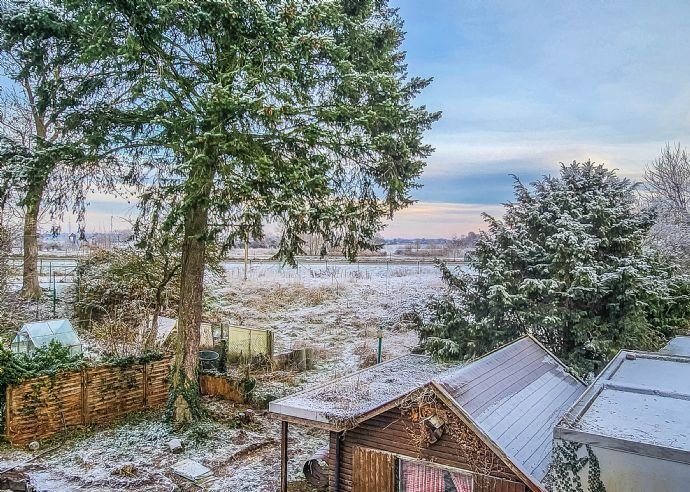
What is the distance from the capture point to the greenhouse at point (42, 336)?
38.0ft

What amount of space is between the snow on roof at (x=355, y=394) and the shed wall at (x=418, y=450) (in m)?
0.38

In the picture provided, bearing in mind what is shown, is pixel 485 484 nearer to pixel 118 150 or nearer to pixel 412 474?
pixel 412 474

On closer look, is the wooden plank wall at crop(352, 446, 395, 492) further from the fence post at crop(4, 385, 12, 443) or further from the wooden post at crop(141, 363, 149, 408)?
the fence post at crop(4, 385, 12, 443)

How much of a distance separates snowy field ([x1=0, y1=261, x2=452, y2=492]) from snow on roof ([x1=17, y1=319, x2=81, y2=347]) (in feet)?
10.6

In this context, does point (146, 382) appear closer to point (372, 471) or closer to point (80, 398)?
point (80, 398)

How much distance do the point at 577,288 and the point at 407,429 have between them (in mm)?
6487

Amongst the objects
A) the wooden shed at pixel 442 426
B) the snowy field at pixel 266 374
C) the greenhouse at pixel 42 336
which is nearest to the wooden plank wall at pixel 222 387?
the snowy field at pixel 266 374

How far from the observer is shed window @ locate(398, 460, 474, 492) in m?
6.13

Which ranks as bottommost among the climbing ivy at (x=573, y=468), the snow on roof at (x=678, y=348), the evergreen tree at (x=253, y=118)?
the snow on roof at (x=678, y=348)

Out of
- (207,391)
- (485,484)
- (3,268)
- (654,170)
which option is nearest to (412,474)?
(485,484)

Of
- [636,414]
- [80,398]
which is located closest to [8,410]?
[80,398]

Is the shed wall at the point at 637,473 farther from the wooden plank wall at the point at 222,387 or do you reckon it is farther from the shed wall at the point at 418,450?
the wooden plank wall at the point at 222,387

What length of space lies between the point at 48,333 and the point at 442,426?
10.9m

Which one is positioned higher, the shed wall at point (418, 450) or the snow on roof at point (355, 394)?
the snow on roof at point (355, 394)
